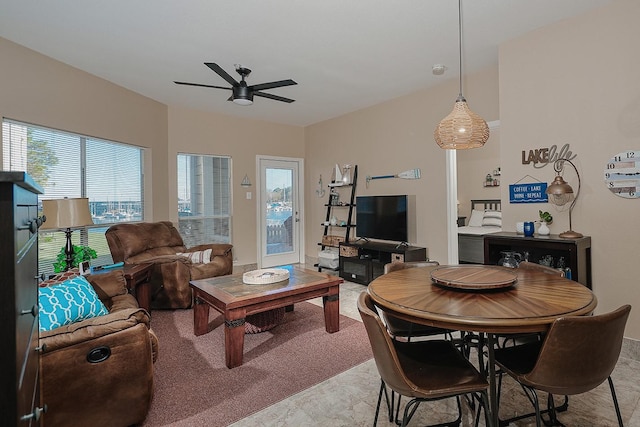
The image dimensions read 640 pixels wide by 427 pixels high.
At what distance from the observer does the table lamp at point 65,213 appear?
110 inches

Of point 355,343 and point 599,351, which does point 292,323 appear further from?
point 599,351

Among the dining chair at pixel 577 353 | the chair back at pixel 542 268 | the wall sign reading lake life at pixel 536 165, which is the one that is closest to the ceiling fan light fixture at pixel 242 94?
the wall sign reading lake life at pixel 536 165

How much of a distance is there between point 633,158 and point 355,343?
8.49 ft

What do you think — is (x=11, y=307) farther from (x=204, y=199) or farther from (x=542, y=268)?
(x=204, y=199)

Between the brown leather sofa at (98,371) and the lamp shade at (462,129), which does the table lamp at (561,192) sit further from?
the brown leather sofa at (98,371)

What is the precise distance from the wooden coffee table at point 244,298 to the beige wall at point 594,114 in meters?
2.01

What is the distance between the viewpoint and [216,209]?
5.81 m

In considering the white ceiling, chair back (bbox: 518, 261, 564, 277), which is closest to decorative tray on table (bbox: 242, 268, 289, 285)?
chair back (bbox: 518, 261, 564, 277)

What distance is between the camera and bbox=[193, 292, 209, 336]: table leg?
10.2ft

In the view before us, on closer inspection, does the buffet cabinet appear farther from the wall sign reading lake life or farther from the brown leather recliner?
the wall sign reading lake life

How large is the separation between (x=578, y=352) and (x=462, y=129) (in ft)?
4.46

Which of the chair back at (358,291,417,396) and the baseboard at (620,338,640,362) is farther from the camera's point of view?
the baseboard at (620,338,640,362)

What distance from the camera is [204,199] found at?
5676 mm

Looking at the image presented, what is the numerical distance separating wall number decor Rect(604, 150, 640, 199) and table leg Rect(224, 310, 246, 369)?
9.93 feet
